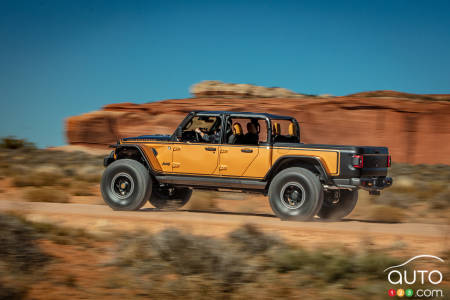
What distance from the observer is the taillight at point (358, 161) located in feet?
33.7

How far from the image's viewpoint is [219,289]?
20.5 ft

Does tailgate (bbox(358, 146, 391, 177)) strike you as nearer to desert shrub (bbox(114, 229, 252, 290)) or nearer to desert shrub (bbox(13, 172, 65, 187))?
desert shrub (bbox(114, 229, 252, 290))

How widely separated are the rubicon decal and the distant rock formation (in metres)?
37.4

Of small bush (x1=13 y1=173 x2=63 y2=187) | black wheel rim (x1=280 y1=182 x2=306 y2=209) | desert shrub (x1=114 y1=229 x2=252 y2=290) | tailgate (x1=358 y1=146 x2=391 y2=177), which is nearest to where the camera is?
desert shrub (x1=114 y1=229 x2=252 y2=290)

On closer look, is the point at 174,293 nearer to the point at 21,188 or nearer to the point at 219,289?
the point at 219,289

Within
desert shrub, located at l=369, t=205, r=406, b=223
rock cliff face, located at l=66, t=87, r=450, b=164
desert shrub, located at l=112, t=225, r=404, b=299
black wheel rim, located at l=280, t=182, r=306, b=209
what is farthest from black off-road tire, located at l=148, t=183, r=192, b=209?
rock cliff face, located at l=66, t=87, r=450, b=164

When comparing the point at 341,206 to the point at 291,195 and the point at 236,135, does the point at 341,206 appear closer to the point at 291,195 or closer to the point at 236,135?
the point at 291,195

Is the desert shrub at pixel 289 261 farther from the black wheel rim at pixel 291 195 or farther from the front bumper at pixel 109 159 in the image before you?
the front bumper at pixel 109 159

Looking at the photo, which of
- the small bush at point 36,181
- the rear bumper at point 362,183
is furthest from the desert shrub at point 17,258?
the small bush at point 36,181

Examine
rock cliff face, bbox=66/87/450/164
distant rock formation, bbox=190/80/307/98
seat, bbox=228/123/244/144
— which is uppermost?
distant rock formation, bbox=190/80/307/98

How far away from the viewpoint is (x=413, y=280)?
21.4 ft

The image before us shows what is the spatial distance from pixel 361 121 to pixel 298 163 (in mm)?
25688

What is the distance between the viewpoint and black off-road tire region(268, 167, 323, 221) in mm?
10625

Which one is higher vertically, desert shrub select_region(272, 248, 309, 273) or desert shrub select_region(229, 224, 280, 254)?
desert shrub select_region(229, 224, 280, 254)
